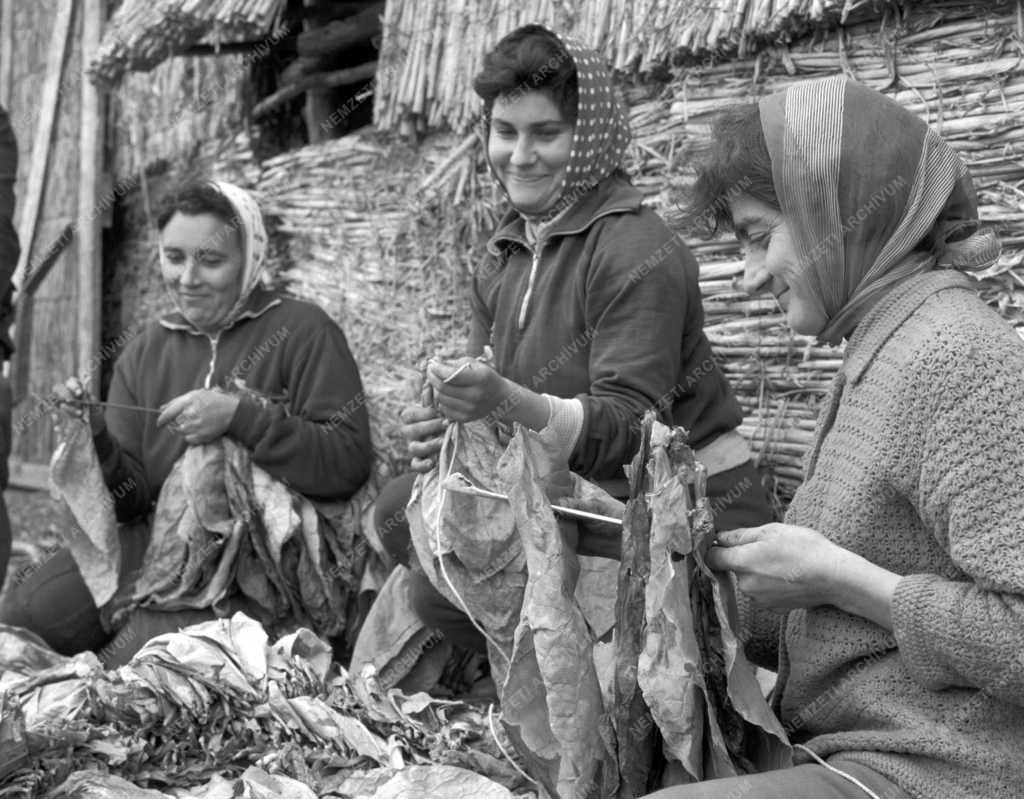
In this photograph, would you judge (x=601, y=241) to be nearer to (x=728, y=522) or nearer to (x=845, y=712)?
(x=728, y=522)

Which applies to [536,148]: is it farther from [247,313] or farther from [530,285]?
[247,313]

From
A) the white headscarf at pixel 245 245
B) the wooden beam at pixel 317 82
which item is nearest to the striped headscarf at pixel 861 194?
the white headscarf at pixel 245 245

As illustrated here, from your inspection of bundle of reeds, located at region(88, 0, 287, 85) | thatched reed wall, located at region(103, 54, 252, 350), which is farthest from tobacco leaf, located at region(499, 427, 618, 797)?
thatched reed wall, located at region(103, 54, 252, 350)

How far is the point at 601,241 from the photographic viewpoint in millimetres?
2793

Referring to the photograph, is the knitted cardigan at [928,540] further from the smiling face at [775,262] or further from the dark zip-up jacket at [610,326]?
the dark zip-up jacket at [610,326]

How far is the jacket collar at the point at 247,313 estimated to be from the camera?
12.3 ft

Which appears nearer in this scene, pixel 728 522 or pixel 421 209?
pixel 728 522

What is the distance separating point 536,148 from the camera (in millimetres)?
2924

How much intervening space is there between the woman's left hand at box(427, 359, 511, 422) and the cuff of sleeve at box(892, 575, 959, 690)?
33.5 inches

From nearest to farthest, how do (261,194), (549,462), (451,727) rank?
1. (549,462)
2. (451,727)
3. (261,194)

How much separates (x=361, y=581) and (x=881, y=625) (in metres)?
2.13

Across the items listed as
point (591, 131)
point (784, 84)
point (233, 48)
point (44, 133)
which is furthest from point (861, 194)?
point (44, 133)

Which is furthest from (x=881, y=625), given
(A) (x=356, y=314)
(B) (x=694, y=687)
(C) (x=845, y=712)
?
(A) (x=356, y=314)

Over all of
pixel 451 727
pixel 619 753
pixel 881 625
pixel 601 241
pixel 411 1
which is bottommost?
pixel 451 727
